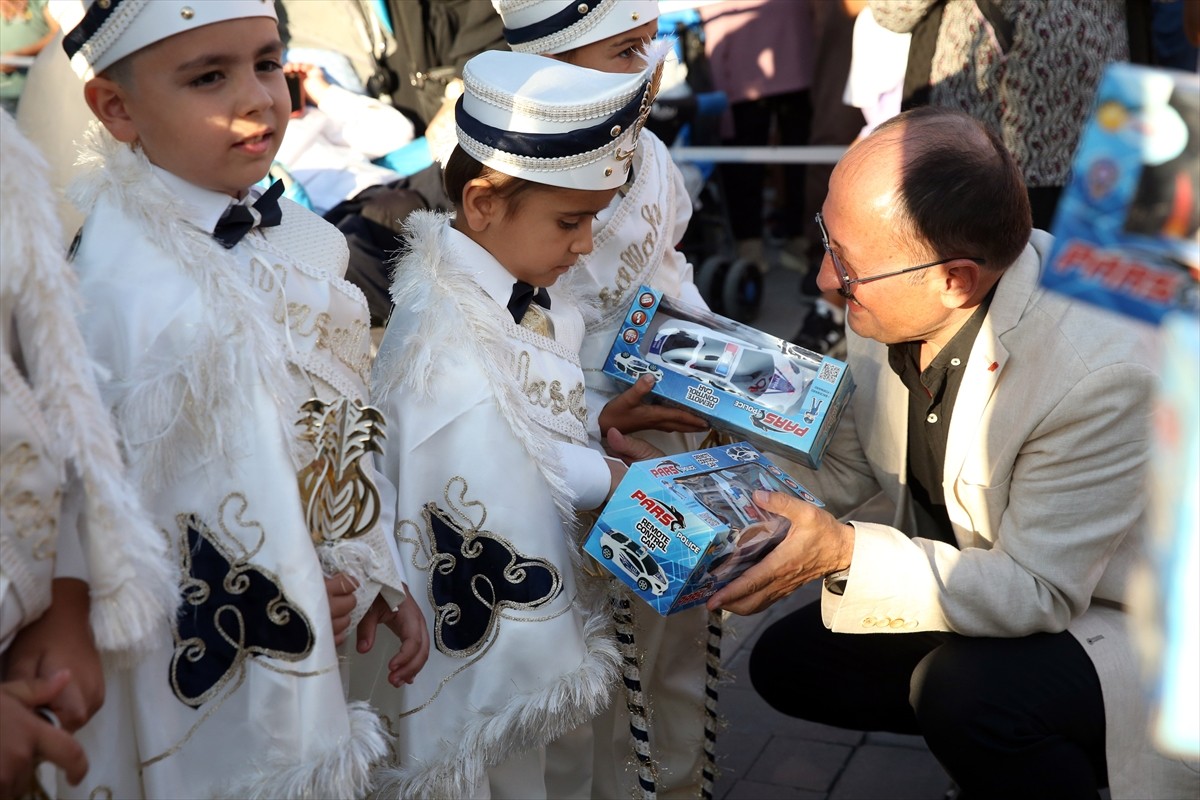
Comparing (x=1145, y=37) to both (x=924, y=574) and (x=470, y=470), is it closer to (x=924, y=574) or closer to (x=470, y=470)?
(x=924, y=574)

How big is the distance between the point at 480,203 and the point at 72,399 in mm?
985

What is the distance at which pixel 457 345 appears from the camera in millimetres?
2238

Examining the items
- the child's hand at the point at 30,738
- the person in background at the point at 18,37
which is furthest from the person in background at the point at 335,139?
the child's hand at the point at 30,738

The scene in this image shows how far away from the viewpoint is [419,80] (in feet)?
17.9

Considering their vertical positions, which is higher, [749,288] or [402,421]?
[402,421]

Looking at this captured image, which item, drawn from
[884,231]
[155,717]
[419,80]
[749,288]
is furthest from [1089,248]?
[749,288]

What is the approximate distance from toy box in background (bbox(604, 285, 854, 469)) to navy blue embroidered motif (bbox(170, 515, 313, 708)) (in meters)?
1.02

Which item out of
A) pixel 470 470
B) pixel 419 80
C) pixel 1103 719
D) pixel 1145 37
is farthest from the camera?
pixel 419 80

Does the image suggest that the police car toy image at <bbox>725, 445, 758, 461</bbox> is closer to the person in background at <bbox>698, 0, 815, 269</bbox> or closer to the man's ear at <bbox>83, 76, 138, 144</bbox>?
the man's ear at <bbox>83, 76, 138, 144</bbox>

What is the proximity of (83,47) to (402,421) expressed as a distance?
821 millimetres

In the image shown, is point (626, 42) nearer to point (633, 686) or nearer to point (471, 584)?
point (471, 584)

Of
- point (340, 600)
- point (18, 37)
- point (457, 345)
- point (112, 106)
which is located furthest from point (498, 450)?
point (18, 37)

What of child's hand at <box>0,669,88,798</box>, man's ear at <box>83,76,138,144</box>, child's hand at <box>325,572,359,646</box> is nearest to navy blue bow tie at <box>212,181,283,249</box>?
man's ear at <box>83,76,138,144</box>

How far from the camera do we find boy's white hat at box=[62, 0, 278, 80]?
1.89 meters
